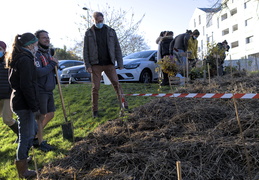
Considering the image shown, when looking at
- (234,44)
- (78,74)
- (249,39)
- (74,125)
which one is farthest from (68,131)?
(234,44)

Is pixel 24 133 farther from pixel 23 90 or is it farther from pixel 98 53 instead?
pixel 98 53

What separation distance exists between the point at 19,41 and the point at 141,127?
214cm

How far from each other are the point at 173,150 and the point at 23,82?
1938 mm

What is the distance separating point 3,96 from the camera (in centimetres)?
415

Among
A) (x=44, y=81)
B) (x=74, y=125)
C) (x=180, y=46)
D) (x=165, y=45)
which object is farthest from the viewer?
(x=165, y=45)

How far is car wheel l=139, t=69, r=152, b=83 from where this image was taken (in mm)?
10156

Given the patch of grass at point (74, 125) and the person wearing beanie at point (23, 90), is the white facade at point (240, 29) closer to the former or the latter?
the patch of grass at point (74, 125)

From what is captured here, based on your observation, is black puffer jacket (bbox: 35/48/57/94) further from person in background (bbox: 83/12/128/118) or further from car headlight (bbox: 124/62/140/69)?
car headlight (bbox: 124/62/140/69)

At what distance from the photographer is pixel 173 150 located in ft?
9.07

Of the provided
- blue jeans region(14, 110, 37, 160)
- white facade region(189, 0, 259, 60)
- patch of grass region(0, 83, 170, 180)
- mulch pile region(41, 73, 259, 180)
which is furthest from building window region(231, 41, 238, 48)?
blue jeans region(14, 110, 37, 160)

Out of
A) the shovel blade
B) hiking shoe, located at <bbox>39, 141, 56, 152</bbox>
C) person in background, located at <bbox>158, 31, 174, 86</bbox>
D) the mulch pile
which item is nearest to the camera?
the mulch pile

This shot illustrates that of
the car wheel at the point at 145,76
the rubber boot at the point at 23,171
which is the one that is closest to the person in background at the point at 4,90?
the rubber boot at the point at 23,171

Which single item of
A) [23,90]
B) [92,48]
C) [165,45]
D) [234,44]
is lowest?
[23,90]

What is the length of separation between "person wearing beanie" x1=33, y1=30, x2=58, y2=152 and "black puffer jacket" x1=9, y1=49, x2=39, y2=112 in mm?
715
